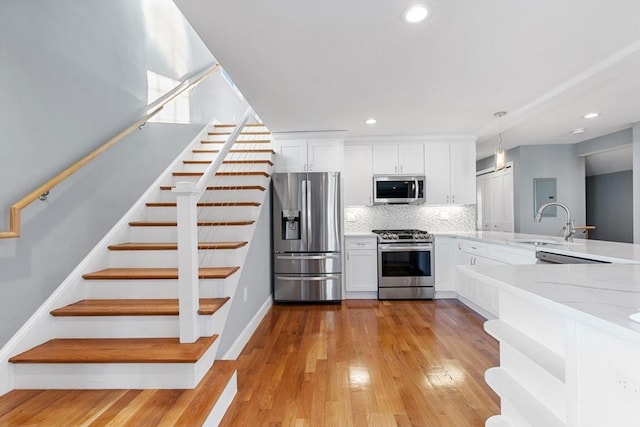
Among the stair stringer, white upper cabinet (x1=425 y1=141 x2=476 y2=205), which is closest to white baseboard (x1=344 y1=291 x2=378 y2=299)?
white upper cabinet (x1=425 y1=141 x2=476 y2=205)

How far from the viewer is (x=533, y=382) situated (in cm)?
114

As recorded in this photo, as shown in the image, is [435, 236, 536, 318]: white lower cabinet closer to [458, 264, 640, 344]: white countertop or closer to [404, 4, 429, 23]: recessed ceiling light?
[458, 264, 640, 344]: white countertop

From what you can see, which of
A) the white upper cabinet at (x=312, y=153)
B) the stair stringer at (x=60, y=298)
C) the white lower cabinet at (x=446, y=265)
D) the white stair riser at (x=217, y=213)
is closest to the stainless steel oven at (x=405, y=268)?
the white lower cabinet at (x=446, y=265)

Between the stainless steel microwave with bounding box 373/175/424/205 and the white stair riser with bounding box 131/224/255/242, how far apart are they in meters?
2.34

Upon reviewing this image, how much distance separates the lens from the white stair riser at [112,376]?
158 cm

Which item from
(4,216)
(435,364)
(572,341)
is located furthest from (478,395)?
(4,216)

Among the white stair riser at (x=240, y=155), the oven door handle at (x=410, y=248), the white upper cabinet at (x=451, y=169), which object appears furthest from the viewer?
the white upper cabinet at (x=451, y=169)

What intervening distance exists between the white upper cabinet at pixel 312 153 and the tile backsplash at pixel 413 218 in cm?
96

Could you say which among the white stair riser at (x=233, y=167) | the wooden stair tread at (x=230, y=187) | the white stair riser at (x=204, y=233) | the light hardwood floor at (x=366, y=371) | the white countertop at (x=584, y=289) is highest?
the white stair riser at (x=233, y=167)

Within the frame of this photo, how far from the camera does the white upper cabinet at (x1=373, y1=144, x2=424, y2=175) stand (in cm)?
434

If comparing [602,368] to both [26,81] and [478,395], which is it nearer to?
[478,395]

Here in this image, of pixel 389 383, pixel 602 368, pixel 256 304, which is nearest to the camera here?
pixel 602 368

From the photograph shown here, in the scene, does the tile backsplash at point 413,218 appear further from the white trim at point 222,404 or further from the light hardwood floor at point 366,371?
the white trim at point 222,404

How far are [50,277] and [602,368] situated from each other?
271cm
